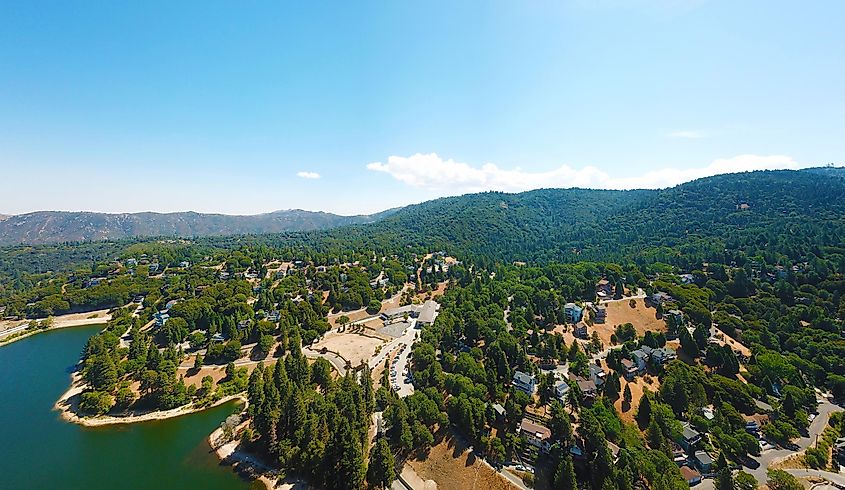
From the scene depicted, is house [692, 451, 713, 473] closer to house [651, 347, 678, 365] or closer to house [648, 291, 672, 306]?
house [651, 347, 678, 365]

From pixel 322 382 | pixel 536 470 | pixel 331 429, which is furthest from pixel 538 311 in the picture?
pixel 331 429

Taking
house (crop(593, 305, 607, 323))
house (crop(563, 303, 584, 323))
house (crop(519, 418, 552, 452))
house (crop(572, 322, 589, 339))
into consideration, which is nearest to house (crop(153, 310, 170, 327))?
house (crop(519, 418, 552, 452))

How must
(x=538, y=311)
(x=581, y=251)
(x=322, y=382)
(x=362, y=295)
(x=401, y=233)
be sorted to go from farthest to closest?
1. (x=401, y=233)
2. (x=581, y=251)
3. (x=362, y=295)
4. (x=538, y=311)
5. (x=322, y=382)

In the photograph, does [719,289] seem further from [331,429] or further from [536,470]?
[331,429]

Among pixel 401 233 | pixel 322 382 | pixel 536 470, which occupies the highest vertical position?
pixel 401 233

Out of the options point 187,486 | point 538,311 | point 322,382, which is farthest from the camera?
point 538,311

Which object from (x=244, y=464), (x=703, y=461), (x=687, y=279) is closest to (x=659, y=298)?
→ (x=687, y=279)
